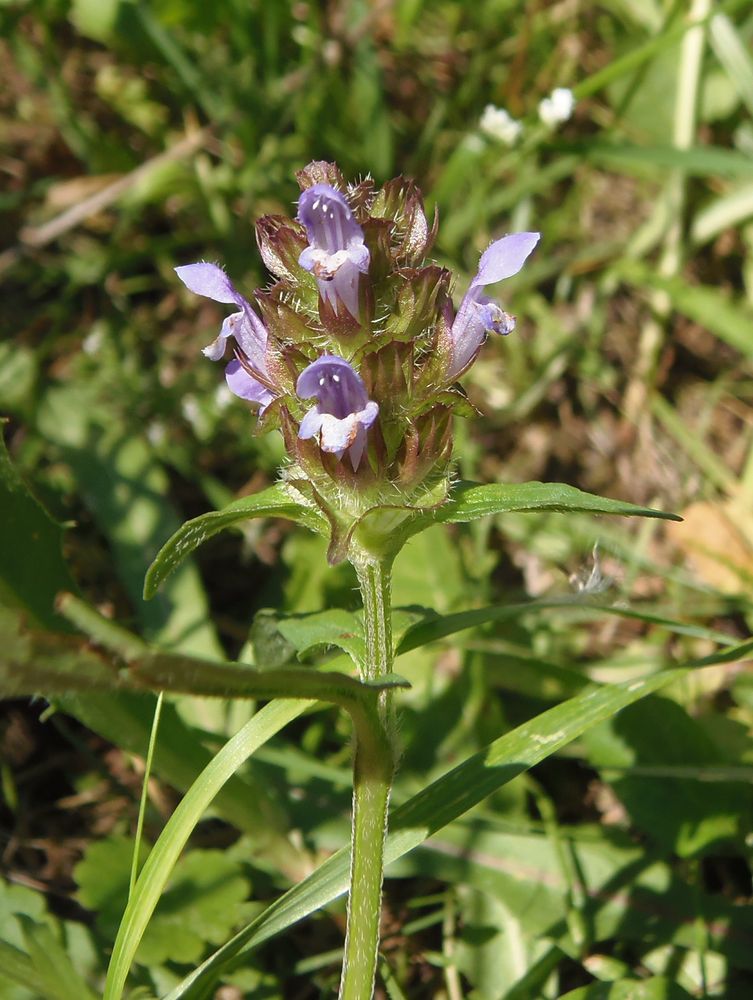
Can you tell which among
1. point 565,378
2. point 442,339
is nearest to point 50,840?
point 442,339

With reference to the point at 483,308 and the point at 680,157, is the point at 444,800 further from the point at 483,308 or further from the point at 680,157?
Result: the point at 680,157

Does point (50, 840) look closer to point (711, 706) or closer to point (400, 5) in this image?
point (711, 706)

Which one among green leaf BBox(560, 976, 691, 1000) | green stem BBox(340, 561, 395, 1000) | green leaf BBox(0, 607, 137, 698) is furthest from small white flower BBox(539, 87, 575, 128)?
green leaf BBox(0, 607, 137, 698)

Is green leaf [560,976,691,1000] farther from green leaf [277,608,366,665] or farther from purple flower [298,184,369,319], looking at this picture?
purple flower [298,184,369,319]

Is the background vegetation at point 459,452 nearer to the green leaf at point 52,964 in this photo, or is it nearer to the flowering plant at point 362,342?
the green leaf at point 52,964

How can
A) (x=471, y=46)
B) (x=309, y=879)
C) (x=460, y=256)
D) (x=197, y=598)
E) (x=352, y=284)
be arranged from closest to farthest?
(x=352, y=284)
(x=309, y=879)
(x=197, y=598)
(x=460, y=256)
(x=471, y=46)

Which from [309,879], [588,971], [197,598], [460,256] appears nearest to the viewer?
[309,879]

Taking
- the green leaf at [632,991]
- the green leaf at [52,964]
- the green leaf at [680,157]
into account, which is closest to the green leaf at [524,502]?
the green leaf at [632,991]
